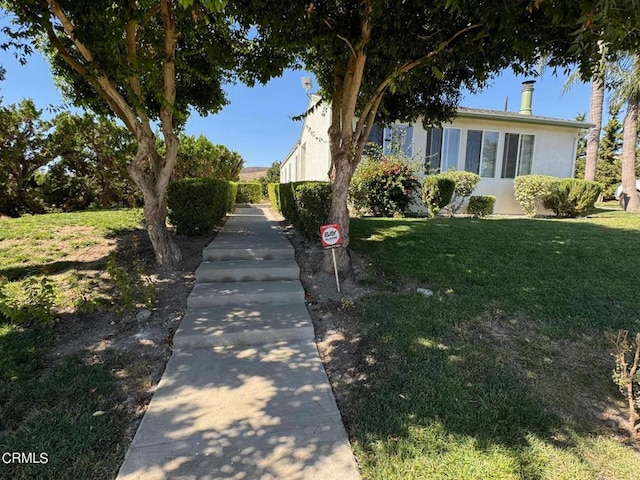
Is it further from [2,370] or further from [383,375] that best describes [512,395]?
[2,370]

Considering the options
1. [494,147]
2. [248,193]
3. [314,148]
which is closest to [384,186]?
[314,148]

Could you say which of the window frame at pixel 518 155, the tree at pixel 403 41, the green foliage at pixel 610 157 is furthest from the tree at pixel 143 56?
the green foliage at pixel 610 157

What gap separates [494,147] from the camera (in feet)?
41.9

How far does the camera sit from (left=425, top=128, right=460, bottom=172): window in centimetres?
1213

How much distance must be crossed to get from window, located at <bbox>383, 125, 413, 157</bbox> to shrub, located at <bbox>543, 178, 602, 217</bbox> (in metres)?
4.99

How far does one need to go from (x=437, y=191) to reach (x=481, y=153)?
3.54 metres

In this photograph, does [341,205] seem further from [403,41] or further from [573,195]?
[573,195]

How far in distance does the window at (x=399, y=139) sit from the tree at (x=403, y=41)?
569cm

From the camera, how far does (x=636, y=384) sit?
2.54 meters

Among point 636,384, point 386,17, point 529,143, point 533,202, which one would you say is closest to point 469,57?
point 386,17

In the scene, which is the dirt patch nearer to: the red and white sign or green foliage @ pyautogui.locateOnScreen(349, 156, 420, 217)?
the red and white sign

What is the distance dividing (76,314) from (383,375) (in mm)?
3549

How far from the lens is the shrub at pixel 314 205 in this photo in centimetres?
567

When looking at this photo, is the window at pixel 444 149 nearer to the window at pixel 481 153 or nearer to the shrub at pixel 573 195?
the window at pixel 481 153
